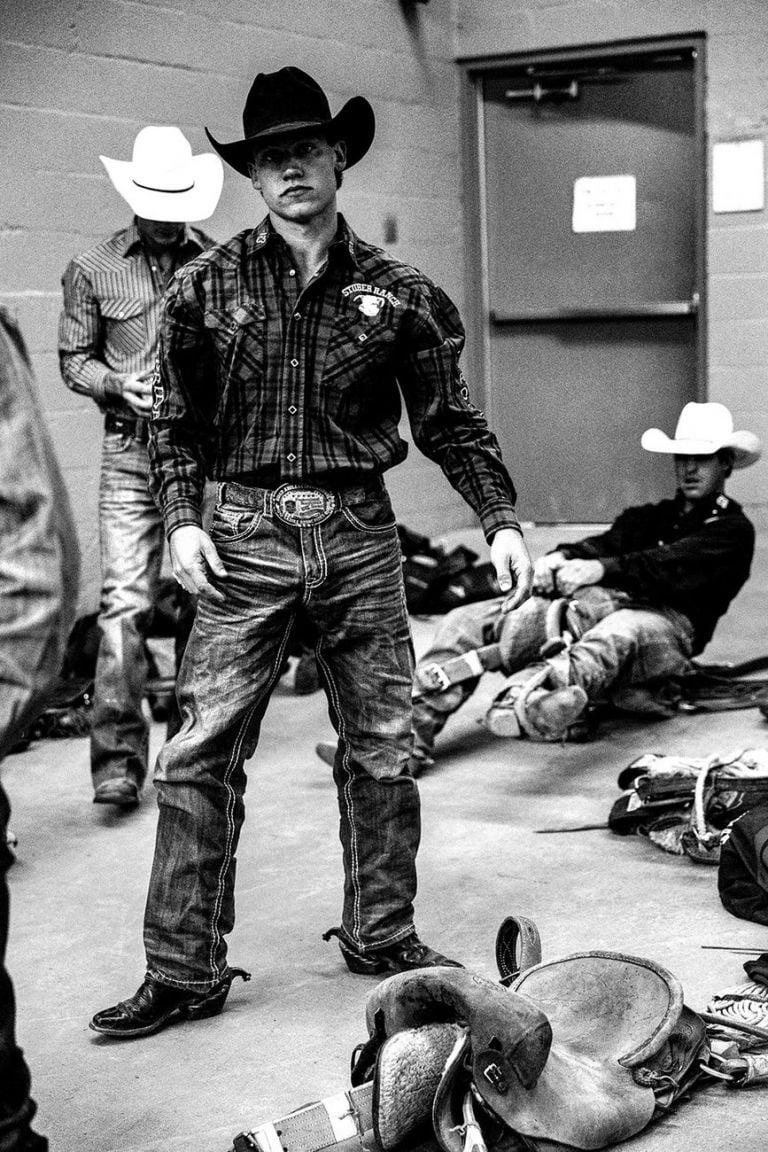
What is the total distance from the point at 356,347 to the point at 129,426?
6.92 feet

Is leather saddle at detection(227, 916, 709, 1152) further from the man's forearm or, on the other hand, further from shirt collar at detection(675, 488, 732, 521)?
shirt collar at detection(675, 488, 732, 521)

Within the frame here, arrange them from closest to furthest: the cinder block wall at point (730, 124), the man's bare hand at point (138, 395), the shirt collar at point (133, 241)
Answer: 1. the man's bare hand at point (138, 395)
2. the shirt collar at point (133, 241)
3. the cinder block wall at point (730, 124)

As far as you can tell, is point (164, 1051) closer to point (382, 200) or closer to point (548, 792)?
point (548, 792)

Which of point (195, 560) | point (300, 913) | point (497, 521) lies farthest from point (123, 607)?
point (497, 521)

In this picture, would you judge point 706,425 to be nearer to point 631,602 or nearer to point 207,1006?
point 631,602

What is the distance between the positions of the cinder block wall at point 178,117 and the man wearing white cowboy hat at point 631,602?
2.48 m

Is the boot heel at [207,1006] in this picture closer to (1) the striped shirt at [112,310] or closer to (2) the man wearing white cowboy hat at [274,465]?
(2) the man wearing white cowboy hat at [274,465]

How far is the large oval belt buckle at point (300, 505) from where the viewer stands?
11.9 feet

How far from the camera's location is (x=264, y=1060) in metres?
3.53

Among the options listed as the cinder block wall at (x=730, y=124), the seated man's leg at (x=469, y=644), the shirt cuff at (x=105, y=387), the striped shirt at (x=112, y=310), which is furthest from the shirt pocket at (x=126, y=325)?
the cinder block wall at (x=730, y=124)

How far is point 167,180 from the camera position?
18.7ft

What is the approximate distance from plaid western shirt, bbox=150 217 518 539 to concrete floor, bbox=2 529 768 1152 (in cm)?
119

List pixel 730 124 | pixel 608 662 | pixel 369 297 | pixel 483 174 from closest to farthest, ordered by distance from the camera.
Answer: pixel 369 297
pixel 608 662
pixel 730 124
pixel 483 174

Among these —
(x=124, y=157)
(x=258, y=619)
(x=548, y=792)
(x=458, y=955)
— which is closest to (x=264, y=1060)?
(x=458, y=955)
